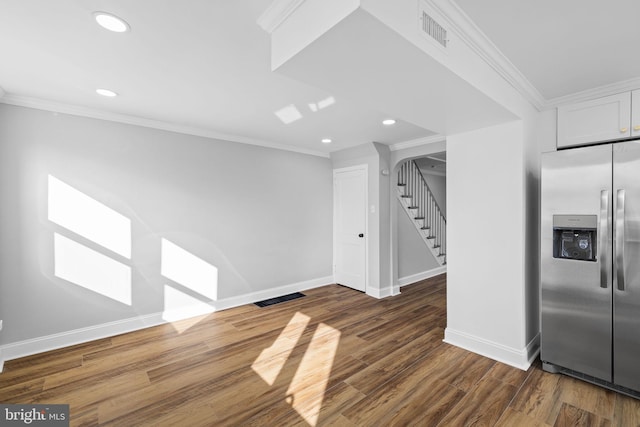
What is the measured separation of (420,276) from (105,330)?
17.0 ft

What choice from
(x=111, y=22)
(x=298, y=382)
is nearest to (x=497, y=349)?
(x=298, y=382)

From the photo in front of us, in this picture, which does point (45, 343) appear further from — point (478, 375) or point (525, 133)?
point (525, 133)

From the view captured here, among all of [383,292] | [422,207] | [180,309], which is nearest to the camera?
[180,309]

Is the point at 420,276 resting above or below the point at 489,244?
below

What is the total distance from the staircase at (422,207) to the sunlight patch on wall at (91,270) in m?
4.56

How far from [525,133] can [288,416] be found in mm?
3073

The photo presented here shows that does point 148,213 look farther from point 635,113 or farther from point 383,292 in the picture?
point 635,113

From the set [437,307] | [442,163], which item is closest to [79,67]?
[437,307]

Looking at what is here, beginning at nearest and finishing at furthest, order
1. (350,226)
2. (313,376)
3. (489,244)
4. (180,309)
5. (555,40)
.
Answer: (555,40) < (313,376) < (489,244) < (180,309) < (350,226)

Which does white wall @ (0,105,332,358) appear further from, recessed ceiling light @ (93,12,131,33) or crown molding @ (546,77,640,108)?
crown molding @ (546,77,640,108)

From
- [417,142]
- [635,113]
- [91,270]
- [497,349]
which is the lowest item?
[497,349]

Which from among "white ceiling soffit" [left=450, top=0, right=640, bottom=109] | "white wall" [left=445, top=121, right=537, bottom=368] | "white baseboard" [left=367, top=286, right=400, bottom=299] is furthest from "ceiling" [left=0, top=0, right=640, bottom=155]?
"white baseboard" [left=367, top=286, right=400, bottom=299]

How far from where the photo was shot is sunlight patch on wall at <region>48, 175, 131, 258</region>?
9.68 feet

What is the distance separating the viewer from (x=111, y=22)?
166 centimetres
